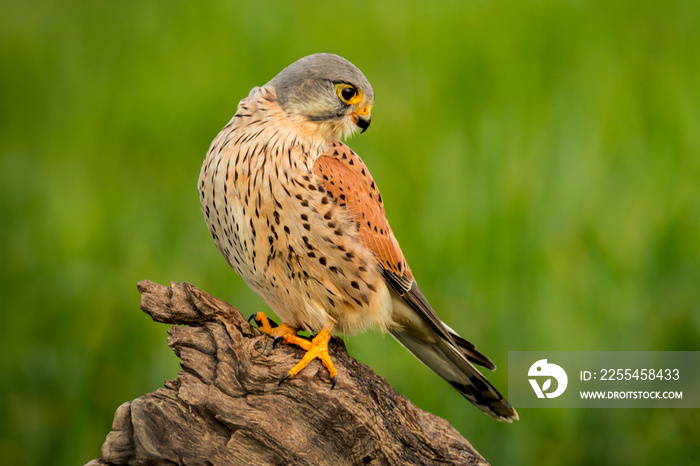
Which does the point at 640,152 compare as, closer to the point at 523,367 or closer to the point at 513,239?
the point at 513,239

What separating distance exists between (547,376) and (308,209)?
6.87ft

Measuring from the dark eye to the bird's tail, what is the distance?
1.09 meters

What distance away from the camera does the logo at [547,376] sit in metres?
3.87

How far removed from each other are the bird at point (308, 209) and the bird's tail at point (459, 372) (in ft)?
0.42

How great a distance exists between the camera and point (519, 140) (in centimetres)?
464

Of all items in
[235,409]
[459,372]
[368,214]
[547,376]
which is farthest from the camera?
[547,376]

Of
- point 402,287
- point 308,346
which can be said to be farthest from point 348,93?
point 308,346

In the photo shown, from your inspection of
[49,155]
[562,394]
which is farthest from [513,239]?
[49,155]

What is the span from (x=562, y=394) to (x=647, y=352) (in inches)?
24.9

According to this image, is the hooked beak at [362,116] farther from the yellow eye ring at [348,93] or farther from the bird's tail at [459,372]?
the bird's tail at [459,372]

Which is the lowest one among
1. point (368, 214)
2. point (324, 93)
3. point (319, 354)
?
point (319, 354)

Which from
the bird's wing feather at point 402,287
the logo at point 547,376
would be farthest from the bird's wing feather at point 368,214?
the logo at point 547,376

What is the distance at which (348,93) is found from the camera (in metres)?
2.54

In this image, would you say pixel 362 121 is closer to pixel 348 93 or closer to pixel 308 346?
pixel 348 93
